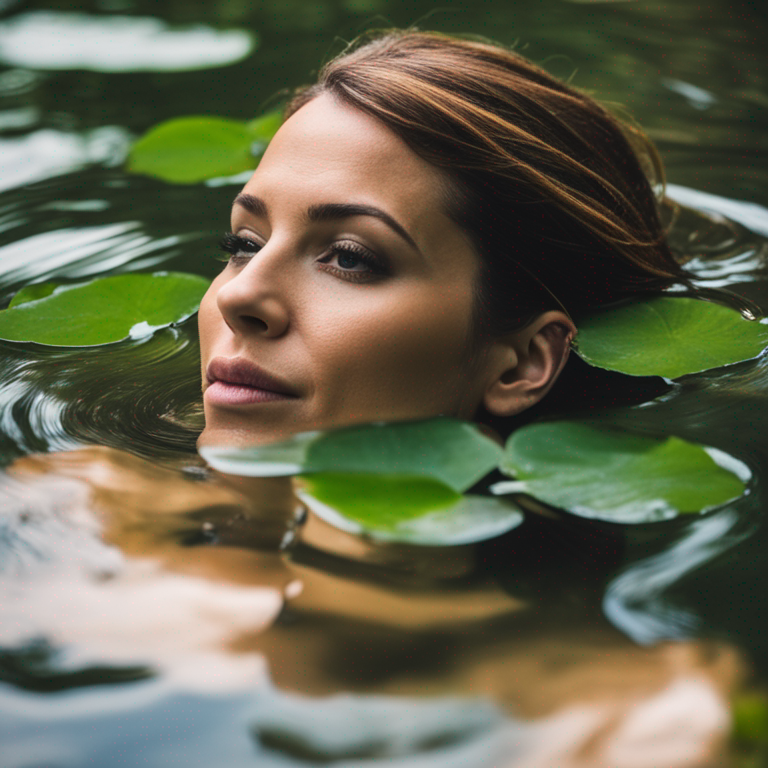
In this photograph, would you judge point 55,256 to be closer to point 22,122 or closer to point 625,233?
point 22,122

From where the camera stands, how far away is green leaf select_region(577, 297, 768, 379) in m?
1.63

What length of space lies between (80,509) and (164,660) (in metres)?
0.35

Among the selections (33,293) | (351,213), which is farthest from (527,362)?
(33,293)

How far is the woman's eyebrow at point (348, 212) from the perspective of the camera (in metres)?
1.41

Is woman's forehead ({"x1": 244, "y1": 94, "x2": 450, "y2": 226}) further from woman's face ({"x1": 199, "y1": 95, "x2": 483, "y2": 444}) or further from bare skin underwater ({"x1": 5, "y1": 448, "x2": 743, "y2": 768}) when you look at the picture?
bare skin underwater ({"x1": 5, "y1": 448, "x2": 743, "y2": 768})

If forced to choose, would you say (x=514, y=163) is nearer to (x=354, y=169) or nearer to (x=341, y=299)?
(x=354, y=169)

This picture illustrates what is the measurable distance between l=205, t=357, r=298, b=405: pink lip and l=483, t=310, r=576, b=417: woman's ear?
39 centimetres

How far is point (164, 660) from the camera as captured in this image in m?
1.03

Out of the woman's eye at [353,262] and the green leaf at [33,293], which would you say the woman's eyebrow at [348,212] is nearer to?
the woman's eye at [353,262]

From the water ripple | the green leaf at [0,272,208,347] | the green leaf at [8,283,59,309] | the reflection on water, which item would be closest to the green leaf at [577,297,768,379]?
the water ripple

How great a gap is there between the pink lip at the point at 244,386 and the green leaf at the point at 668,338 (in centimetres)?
61

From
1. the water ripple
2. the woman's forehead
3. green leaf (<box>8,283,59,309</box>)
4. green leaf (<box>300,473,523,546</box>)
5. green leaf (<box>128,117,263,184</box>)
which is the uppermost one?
the woman's forehead

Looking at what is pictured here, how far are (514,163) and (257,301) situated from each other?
538 millimetres

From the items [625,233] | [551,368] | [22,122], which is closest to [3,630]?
[551,368]
